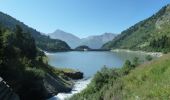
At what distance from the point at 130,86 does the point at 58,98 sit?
44837 millimetres

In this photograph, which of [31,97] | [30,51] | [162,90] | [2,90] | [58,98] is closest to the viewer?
[162,90]

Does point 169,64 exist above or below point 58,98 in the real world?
above

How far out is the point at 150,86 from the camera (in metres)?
18.2

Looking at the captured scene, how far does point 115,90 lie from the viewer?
2339 centimetres

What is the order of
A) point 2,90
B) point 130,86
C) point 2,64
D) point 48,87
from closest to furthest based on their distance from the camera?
point 130,86
point 2,90
point 2,64
point 48,87

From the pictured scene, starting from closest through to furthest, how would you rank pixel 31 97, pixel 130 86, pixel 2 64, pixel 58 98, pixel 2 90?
1. pixel 130 86
2. pixel 2 90
3. pixel 2 64
4. pixel 31 97
5. pixel 58 98

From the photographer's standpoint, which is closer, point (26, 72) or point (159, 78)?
point (159, 78)

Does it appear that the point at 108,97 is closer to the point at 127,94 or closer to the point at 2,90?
the point at 127,94

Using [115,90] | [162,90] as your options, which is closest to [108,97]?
[115,90]

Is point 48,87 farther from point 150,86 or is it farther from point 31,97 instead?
point 150,86

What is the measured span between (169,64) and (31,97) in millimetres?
39762

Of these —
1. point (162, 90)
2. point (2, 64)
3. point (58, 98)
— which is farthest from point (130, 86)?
point (58, 98)

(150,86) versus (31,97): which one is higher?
(150,86)

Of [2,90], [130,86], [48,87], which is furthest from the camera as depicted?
[48,87]
